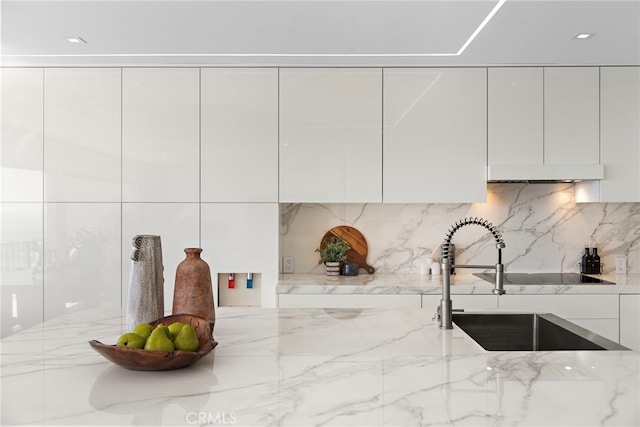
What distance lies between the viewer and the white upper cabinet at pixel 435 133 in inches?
139

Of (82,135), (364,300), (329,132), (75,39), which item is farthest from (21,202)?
(364,300)

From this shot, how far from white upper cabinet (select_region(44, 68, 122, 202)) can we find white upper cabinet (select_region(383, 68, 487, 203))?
1.81 metres

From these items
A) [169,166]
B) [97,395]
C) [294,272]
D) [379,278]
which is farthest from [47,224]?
[97,395]

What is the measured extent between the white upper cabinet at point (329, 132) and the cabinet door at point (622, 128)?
150 cm

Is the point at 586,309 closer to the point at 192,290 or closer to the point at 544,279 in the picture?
the point at 544,279

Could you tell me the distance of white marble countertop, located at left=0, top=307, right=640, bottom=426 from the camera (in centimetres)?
121

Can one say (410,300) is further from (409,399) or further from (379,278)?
(409,399)

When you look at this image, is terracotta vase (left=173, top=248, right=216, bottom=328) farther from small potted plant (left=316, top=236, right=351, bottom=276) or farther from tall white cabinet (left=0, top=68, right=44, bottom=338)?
tall white cabinet (left=0, top=68, right=44, bottom=338)

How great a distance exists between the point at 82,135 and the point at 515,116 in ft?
9.40

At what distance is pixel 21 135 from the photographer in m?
3.50

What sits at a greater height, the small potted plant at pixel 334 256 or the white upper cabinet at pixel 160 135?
the white upper cabinet at pixel 160 135

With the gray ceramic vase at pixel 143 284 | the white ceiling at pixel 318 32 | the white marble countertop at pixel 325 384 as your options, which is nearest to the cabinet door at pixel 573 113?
the white ceiling at pixel 318 32

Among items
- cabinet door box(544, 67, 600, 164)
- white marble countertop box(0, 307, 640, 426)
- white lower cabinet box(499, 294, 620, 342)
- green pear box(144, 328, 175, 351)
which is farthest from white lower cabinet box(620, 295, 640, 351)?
green pear box(144, 328, 175, 351)

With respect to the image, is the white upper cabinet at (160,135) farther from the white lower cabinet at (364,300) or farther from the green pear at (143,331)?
the green pear at (143,331)
